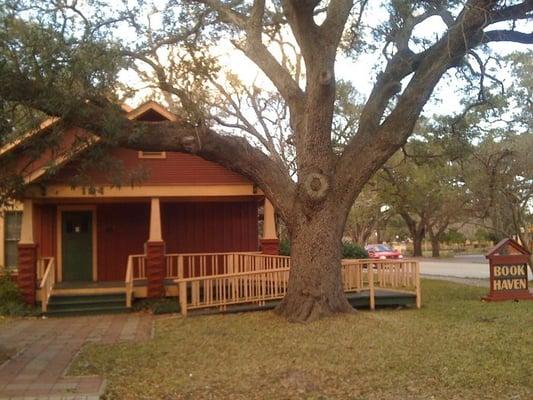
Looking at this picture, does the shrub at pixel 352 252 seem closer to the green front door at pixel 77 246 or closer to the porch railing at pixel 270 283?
the porch railing at pixel 270 283

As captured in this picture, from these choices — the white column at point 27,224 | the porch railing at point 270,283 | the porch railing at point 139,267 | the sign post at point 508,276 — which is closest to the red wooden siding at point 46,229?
the white column at point 27,224

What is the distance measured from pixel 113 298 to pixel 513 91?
604 inches

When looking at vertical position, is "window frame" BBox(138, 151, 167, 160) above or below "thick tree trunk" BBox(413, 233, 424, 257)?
above

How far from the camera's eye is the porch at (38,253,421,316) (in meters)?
14.3

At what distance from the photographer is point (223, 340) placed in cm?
1059

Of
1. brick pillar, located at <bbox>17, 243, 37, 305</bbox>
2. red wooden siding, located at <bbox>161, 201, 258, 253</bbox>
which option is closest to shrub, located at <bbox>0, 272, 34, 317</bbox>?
brick pillar, located at <bbox>17, 243, 37, 305</bbox>

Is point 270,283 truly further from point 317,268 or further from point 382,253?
point 382,253

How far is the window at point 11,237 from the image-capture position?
61.9ft

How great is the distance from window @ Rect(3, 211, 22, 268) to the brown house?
29 millimetres

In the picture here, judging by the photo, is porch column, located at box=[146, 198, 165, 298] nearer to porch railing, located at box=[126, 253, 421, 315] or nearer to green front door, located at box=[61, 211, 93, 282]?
porch railing, located at box=[126, 253, 421, 315]

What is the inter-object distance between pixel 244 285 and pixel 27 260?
572 centimetres

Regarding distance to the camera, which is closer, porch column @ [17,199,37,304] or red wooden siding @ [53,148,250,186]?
porch column @ [17,199,37,304]

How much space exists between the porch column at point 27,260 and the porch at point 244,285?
0.30 m

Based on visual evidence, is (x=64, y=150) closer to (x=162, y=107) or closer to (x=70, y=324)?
(x=70, y=324)
